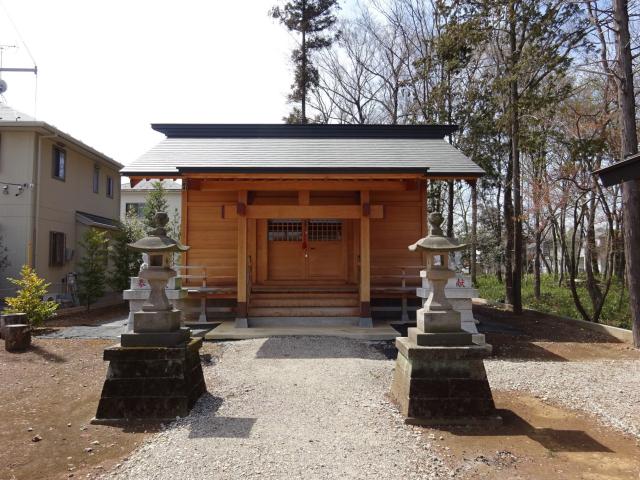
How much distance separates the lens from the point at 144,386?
15.5ft

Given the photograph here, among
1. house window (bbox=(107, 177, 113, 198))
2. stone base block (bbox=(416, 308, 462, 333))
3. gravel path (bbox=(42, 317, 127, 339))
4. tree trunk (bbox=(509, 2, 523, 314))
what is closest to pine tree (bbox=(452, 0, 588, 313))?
tree trunk (bbox=(509, 2, 523, 314))

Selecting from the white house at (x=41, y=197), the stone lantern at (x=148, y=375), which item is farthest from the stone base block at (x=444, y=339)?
the white house at (x=41, y=197)

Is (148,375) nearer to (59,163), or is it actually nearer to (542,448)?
(542,448)

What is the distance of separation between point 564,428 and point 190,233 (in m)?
9.10

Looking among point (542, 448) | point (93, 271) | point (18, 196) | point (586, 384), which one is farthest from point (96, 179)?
point (542, 448)

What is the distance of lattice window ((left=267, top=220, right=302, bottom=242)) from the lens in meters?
11.9

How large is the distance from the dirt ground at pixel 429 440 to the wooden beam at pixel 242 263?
327cm

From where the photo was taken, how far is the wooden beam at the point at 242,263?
932 centimetres

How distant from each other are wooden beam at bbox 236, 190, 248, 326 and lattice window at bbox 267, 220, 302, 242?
97.6 inches

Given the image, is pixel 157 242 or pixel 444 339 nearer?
pixel 444 339

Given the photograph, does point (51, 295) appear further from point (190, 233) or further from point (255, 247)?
point (255, 247)

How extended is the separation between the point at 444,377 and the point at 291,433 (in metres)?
1.70

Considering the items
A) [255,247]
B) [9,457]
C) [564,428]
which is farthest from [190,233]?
[564,428]

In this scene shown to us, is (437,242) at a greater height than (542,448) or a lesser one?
greater
